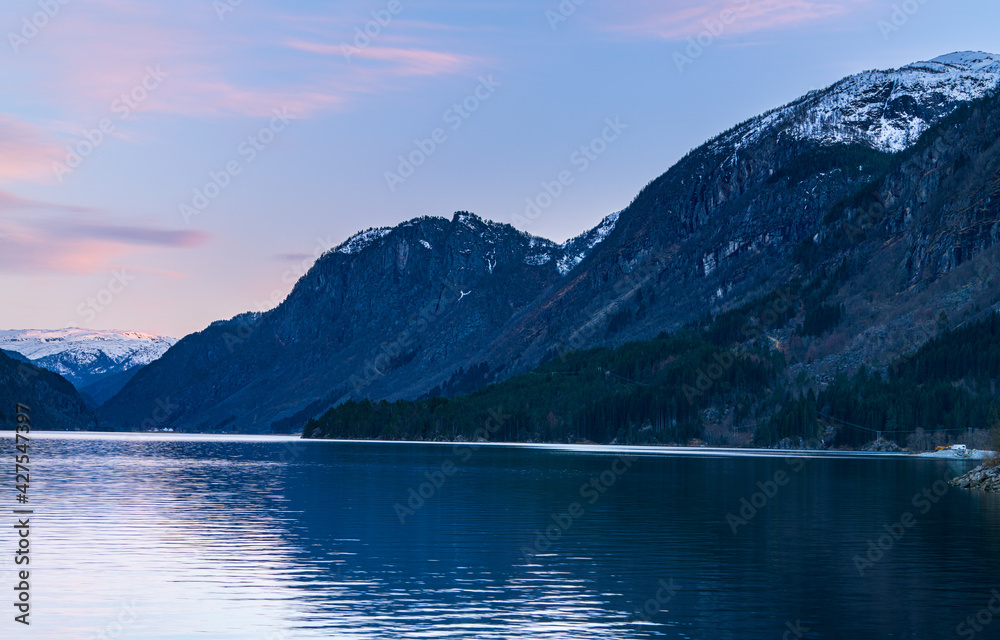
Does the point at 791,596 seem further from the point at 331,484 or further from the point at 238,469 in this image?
the point at 238,469

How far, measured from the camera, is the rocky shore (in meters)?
121

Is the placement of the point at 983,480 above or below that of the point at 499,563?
above

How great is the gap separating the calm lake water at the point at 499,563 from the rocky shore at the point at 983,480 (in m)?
14.0

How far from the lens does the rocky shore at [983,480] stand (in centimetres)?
12073

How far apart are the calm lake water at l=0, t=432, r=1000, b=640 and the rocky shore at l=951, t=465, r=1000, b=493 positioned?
14.0m

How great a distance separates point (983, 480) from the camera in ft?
405

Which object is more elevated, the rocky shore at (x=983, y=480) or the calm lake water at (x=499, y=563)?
the rocky shore at (x=983, y=480)

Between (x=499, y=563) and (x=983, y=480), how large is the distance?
→ 84.6m

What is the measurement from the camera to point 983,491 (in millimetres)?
119188

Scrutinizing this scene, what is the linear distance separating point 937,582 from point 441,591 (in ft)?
78.0

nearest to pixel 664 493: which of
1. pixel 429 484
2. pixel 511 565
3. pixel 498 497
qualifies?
pixel 498 497

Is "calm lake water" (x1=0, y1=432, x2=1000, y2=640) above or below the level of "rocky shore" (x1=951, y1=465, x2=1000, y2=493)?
below

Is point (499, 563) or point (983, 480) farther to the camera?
point (983, 480)

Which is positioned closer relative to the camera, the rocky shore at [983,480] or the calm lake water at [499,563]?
the calm lake water at [499,563]
